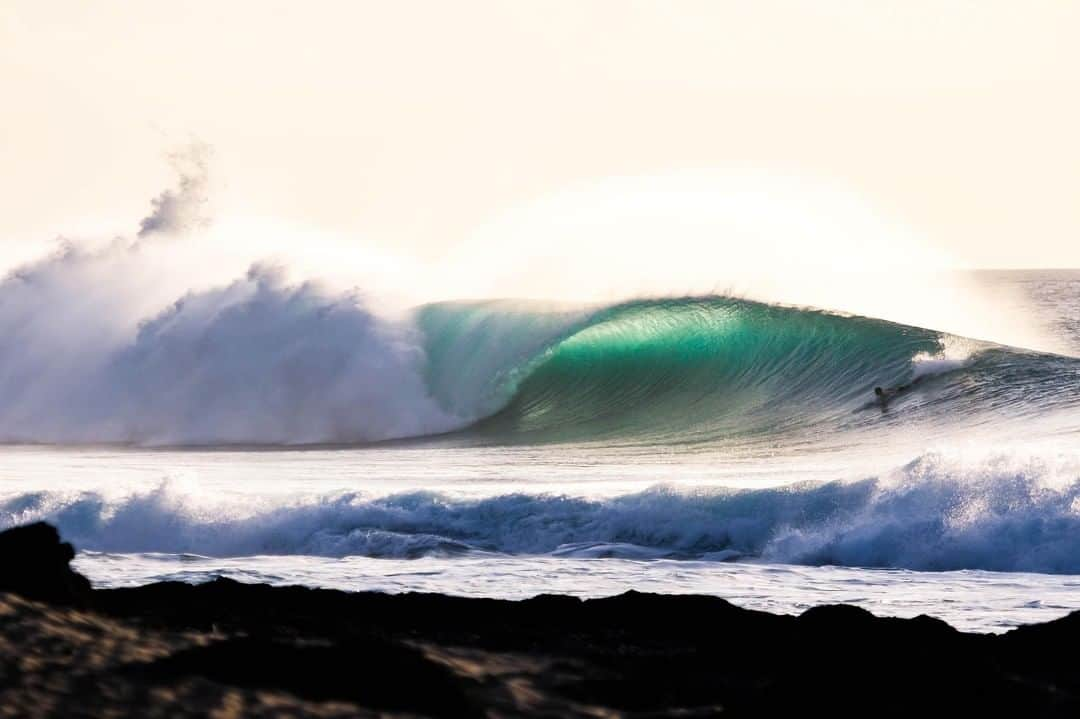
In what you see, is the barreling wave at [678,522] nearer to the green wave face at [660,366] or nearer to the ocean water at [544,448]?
the ocean water at [544,448]

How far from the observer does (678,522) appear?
12234 millimetres

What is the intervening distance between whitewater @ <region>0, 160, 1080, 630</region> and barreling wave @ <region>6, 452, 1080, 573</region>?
3 centimetres

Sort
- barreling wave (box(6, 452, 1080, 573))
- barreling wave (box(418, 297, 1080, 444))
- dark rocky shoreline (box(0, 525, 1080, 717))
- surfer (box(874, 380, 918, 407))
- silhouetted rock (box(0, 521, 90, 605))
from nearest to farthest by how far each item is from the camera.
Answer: dark rocky shoreline (box(0, 525, 1080, 717)) → silhouetted rock (box(0, 521, 90, 605)) → barreling wave (box(6, 452, 1080, 573)) → barreling wave (box(418, 297, 1080, 444)) → surfer (box(874, 380, 918, 407))

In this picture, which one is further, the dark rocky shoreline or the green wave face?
the green wave face

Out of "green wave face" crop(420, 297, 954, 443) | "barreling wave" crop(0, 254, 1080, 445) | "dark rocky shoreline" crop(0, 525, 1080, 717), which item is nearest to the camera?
"dark rocky shoreline" crop(0, 525, 1080, 717)

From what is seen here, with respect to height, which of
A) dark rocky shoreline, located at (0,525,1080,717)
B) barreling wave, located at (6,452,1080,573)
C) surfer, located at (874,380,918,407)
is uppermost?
surfer, located at (874,380,918,407)

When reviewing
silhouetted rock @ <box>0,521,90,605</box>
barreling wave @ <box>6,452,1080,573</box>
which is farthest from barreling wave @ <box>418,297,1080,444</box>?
silhouetted rock @ <box>0,521,90,605</box>

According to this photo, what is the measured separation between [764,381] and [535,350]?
430cm

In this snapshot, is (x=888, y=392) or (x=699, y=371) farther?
(x=699, y=371)

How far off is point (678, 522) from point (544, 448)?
322 inches

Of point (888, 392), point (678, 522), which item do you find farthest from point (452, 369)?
point (678, 522)

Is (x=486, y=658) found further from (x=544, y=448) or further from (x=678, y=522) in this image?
(x=544, y=448)

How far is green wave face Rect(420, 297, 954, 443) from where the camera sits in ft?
69.2

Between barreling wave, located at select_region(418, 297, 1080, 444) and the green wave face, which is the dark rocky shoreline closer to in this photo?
barreling wave, located at select_region(418, 297, 1080, 444)
